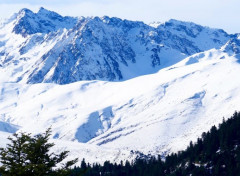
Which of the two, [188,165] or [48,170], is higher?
[188,165]

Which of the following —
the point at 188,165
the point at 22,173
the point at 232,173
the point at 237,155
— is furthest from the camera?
the point at 188,165

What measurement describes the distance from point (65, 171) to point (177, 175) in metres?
157

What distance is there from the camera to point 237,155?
18638cm

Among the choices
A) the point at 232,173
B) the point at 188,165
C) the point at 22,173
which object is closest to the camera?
the point at 22,173

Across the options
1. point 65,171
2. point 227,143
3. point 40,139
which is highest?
point 227,143

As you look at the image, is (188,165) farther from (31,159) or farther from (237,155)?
(31,159)

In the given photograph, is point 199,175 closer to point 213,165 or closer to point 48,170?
point 213,165

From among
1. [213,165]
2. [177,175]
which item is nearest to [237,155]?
[213,165]

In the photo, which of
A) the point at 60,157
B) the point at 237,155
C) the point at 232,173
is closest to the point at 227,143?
the point at 237,155

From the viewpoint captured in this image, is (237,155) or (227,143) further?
(227,143)

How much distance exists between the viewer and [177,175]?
19762cm

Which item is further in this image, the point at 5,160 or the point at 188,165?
the point at 188,165

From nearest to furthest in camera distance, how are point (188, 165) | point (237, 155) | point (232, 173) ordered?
point (232, 173)
point (237, 155)
point (188, 165)

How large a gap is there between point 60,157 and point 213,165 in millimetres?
148784
